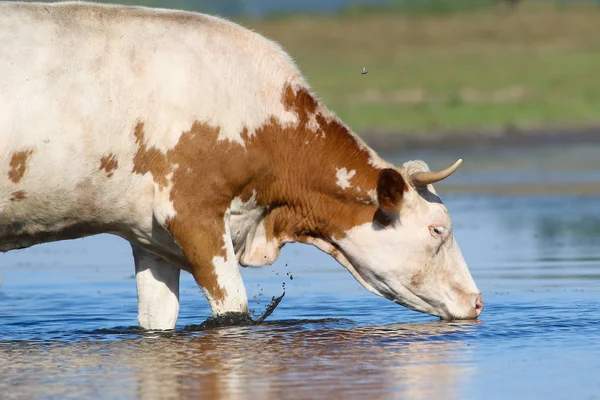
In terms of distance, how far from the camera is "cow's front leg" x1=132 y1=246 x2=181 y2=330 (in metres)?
9.95

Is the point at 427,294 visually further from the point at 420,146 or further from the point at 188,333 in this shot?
the point at 420,146

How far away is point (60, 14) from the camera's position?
9250mm

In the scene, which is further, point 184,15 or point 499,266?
point 499,266

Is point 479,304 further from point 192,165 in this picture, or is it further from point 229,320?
point 192,165

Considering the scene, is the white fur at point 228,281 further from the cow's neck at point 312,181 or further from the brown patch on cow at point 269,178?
the cow's neck at point 312,181

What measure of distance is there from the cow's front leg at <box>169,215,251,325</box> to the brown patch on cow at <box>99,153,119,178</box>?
1.62ft

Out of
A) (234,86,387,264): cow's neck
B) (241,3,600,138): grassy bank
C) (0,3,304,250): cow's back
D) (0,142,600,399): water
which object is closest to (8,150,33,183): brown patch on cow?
(0,3,304,250): cow's back

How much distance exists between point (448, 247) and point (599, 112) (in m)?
22.7

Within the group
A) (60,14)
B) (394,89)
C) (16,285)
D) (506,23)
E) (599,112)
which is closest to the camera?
(60,14)

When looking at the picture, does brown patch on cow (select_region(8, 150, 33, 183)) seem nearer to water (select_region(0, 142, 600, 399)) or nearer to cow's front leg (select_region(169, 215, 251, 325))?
cow's front leg (select_region(169, 215, 251, 325))

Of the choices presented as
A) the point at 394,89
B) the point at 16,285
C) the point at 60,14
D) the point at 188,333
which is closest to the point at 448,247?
the point at 188,333

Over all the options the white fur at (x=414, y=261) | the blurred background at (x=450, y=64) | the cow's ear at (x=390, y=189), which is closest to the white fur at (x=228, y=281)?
the white fur at (x=414, y=261)

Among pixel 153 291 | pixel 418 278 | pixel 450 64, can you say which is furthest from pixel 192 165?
pixel 450 64

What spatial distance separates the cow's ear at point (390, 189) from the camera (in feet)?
31.2
